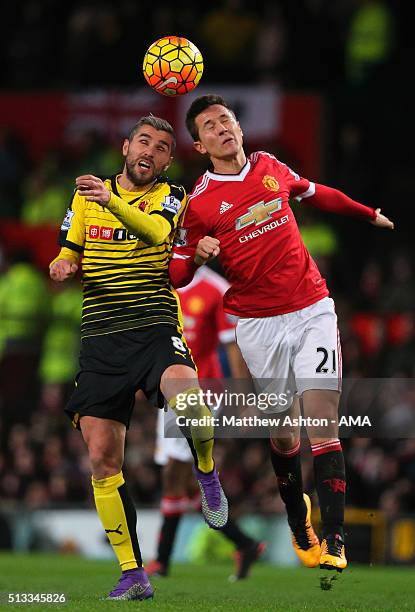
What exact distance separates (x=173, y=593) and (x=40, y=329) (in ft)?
23.4

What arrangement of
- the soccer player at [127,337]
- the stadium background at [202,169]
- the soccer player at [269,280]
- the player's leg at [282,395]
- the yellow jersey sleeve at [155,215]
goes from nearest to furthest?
the yellow jersey sleeve at [155,215], the soccer player at [127,337], the soccer player at [269,280], the player's leg at [282,395], the stadium background at [202,169]

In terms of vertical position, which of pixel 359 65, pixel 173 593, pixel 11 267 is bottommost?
pixel 173 593

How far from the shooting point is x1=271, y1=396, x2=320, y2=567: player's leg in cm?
888

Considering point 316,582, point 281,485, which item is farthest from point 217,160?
point 316,582

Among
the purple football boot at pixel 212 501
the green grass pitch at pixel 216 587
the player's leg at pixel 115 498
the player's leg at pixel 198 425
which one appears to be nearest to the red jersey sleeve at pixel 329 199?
the player's leg at pixel 198 425

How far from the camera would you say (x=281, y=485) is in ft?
29.6

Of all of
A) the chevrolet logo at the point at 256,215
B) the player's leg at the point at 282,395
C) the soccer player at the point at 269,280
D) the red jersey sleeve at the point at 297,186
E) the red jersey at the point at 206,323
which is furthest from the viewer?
the red jersey at the point at 206,323

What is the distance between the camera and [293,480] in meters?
8.96

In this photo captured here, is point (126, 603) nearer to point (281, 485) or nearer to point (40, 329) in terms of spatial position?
point (281, 485)

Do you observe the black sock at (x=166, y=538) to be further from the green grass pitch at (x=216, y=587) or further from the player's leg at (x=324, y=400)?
the player's leg at (x=324, y=400)

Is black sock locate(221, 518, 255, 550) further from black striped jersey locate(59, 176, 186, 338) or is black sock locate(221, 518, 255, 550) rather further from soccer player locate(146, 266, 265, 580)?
black striped jersey locate(59, 176, 186, 338)

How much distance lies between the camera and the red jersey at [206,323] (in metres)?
11.1

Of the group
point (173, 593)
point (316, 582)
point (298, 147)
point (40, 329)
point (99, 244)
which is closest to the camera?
point (99, 244)

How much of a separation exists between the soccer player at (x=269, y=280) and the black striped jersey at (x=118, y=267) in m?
0.16
